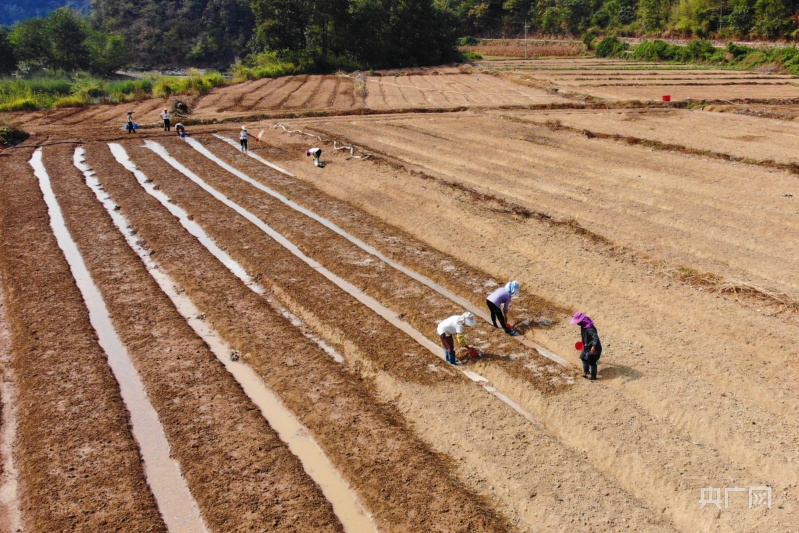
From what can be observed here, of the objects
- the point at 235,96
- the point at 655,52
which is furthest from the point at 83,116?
the point at 655,52

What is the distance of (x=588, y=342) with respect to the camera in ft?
34.4

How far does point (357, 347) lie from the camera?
12.2 meters

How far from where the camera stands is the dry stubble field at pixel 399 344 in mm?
8562

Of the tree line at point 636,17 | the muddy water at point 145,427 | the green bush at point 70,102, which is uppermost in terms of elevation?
the tree line at point 636,17

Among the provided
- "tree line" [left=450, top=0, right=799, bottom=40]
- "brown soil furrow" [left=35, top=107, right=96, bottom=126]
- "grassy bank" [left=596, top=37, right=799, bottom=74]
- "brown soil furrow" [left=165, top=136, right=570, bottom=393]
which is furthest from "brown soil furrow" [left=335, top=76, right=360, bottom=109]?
"tree line" [left=450, top=0, right=799, bottom=40]

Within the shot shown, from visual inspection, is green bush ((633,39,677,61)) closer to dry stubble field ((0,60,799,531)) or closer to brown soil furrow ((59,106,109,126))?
dry stubble field ((0,60,799,531))

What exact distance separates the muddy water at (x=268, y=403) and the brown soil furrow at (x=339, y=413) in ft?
0.50

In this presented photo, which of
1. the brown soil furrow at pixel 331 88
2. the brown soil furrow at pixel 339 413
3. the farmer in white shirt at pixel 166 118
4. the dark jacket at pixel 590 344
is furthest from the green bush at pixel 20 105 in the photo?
the dark jacket at pixel 590 344

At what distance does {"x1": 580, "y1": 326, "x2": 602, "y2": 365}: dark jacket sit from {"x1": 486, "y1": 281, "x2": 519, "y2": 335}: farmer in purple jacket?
1746 mm

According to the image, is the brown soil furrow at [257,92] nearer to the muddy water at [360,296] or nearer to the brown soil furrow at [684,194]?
the muddy water at [360,296]

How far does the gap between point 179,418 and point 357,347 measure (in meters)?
3.61

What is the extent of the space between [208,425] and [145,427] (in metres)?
1.12

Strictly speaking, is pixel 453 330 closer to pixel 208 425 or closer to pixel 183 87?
pixel 208 425

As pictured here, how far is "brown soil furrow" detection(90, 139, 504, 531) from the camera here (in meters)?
8.37
